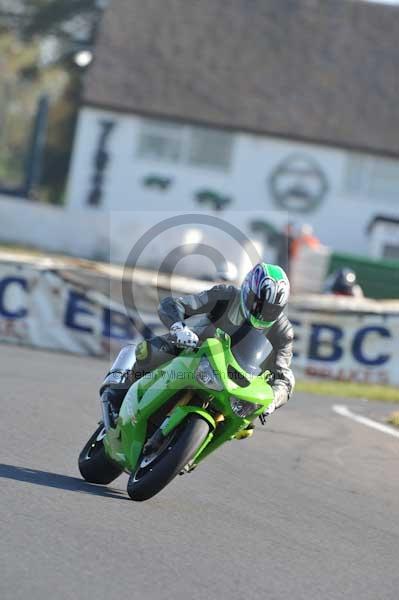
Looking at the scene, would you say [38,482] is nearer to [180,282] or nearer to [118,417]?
[118,417]

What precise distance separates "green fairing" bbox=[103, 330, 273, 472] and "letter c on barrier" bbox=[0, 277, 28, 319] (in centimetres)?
956

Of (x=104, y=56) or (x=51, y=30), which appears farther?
(x=51, y=30)

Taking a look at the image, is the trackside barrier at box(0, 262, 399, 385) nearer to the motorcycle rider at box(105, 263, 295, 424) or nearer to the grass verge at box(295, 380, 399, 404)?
the grass verge at box(295, 380, 399, 404)

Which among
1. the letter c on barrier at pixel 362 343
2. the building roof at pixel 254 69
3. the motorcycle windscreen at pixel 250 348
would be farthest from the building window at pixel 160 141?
the motorcycle windscreen at pixel 250 348

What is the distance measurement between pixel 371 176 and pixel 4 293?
1030 inches

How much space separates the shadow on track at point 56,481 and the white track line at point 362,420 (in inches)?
206

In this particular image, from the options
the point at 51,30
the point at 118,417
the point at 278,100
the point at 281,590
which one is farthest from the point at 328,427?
the point at 51,30

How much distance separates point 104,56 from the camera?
1626 inches

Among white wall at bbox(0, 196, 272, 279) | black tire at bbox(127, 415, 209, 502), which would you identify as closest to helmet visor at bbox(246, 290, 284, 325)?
black tire at bbox(127, 415, 209, 502)

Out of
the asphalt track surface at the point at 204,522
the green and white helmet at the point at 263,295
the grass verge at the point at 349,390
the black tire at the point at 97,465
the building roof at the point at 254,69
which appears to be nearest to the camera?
the asphalt track surface at the point at 204,522

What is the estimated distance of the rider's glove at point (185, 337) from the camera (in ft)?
22.9

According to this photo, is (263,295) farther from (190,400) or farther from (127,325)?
(127,325)

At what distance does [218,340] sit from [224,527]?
1049 millimetres

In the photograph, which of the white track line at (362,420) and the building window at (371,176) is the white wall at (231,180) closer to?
the building window at (371,176)
